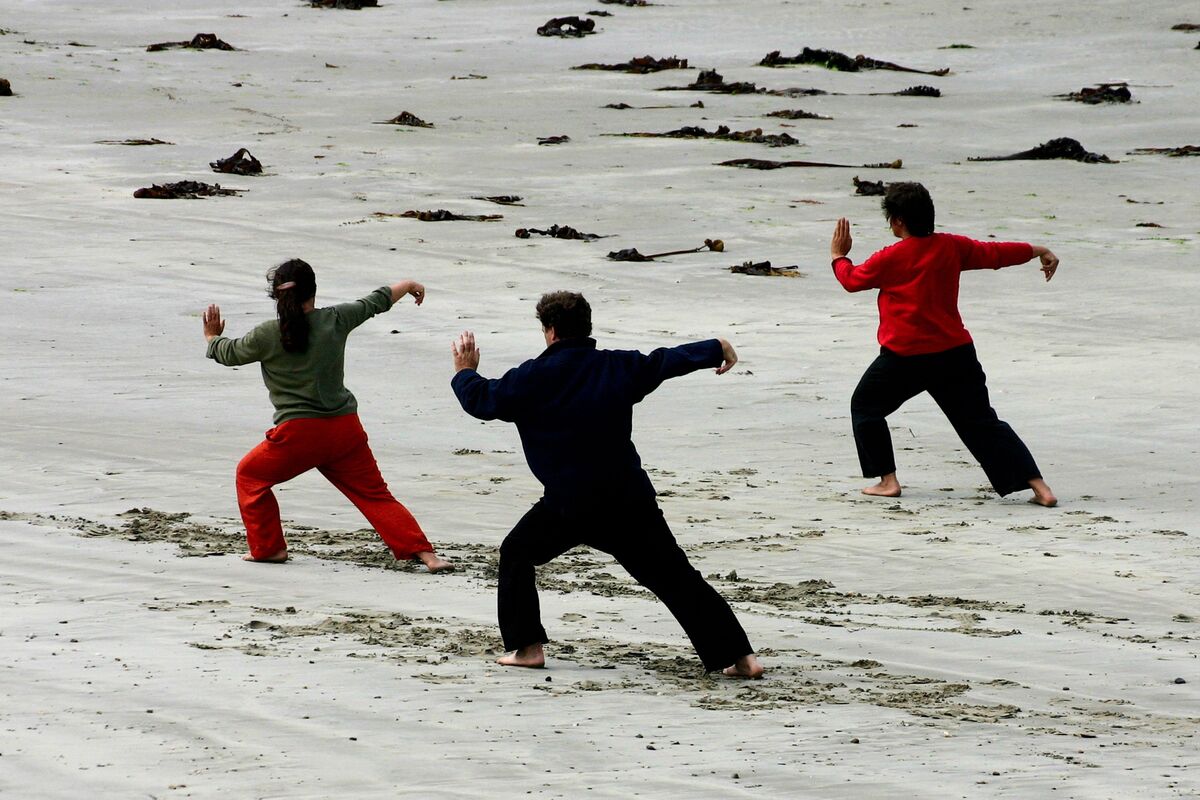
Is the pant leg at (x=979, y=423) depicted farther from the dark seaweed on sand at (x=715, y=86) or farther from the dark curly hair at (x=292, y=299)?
the dark seaweed on sand at (x=715, y=86)

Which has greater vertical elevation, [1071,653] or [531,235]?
[531,235]

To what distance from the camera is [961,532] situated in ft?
27.2

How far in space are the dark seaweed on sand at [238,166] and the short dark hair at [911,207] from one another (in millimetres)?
10566

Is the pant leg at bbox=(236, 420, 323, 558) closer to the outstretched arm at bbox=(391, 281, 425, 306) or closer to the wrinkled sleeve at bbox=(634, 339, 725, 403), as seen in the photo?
the outstretched arm at bbox=(391, 281, 425, 306)

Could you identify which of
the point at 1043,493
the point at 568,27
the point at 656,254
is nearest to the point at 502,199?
the point at 656,254

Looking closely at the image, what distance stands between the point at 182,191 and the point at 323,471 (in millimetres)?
10016

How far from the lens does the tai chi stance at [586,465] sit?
221 inches

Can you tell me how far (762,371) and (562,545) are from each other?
6209 mm

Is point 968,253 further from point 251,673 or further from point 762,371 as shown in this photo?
point 251,673

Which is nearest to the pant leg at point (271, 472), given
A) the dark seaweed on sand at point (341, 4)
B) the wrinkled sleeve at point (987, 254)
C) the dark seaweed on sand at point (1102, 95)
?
the wrinkled sleeve at point (987, 254)

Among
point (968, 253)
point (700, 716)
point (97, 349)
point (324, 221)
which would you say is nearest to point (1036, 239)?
point (324, 221)

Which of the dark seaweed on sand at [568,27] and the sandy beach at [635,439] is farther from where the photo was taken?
the dark seaweed on sand at [568,27]

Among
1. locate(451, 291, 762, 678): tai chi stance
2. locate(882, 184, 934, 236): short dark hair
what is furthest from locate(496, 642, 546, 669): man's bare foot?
locate(882, 184, 934, 236): short dark hair

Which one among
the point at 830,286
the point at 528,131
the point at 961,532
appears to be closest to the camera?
the point at 961,532
